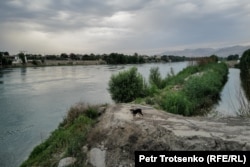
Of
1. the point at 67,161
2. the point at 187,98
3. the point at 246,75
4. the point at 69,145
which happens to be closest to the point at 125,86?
the point at 187,98

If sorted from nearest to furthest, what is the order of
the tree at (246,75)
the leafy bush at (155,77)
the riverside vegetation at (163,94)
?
the tree at (246,75) → the riverside vegetation at (163,94) → the leafy bush at (155,77)

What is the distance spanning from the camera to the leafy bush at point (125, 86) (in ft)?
61.2

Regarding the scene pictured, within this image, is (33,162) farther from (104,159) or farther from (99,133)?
(104,159)

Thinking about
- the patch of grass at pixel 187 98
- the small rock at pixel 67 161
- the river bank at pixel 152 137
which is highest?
the river bank at pixel 152 137

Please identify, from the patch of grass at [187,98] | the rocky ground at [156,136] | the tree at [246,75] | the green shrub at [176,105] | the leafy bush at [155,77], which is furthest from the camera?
the leafy bush at [155,77]

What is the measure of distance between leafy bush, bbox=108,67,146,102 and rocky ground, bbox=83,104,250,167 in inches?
399

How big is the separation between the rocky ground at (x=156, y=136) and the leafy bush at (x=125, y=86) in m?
10.1

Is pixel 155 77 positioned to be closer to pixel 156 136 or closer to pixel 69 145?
pixel 69 145

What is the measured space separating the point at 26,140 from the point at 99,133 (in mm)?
6981

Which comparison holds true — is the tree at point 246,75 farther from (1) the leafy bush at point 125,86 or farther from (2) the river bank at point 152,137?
(1) the leafy bush at point 125,86

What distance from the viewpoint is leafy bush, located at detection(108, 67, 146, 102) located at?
18641 millimetres

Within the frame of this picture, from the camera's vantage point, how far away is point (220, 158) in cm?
547

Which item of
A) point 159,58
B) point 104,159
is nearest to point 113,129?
point 104,159

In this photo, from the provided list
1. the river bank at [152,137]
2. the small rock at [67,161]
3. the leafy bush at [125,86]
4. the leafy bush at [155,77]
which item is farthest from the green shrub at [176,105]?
the leafy bush at [155,77]
